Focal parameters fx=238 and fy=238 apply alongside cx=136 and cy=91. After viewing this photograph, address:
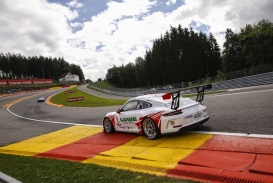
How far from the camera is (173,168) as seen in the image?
4523mm

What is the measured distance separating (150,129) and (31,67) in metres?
151

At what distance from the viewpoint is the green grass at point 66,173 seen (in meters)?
4.24

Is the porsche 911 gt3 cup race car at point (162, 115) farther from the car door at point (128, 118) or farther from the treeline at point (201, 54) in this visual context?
the treeline at point (201, 54)

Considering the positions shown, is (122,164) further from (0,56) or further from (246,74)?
(0,56)

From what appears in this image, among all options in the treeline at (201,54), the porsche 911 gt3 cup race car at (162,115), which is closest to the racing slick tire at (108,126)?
the porsche 911 gt3 cup race car at (162,115)

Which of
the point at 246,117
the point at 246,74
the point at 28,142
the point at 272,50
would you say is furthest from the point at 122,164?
the point at 272,50

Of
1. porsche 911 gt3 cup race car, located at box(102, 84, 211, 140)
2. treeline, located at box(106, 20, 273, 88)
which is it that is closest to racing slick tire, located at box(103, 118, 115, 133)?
porsche 911 gt3 cup race car, located at box(102, 84, 211, 140)

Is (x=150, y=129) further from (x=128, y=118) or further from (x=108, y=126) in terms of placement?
(x=108, y=126)

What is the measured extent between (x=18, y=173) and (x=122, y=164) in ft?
8.10

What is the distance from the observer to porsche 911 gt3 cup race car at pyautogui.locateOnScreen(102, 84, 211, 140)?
6.54 m

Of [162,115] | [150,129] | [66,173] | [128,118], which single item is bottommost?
[66,173]

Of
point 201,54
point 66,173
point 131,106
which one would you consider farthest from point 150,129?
point 201,54

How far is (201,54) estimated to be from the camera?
72062 mm

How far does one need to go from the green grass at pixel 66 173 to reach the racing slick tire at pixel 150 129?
227cm
